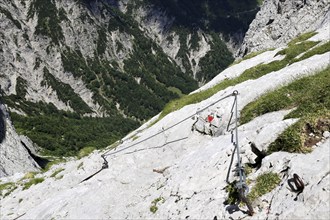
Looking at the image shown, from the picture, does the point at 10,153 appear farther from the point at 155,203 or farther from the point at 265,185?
the point at 265,185

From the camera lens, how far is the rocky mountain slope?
11.3m

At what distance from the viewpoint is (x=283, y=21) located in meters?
72.6

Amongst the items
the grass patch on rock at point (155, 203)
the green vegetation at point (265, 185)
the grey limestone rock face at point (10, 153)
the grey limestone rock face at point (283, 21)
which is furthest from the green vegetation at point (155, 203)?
the grey limestone rock face at point (10, 153)

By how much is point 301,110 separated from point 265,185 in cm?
437

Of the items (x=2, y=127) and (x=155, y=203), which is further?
(x=2, y=127)

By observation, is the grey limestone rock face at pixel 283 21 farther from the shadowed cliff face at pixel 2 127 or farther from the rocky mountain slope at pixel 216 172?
the shadowed cliff face at pixel 2 127

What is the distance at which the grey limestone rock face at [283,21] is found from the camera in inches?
2474

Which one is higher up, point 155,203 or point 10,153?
point 10,153

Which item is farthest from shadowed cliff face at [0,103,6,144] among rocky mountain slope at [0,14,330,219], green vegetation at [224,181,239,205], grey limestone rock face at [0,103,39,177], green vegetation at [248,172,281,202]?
green vegetation at [248,172,281,202]

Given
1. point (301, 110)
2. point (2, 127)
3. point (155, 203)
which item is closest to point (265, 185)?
point (301, 110)

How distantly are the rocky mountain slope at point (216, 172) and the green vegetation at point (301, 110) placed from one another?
0.05m

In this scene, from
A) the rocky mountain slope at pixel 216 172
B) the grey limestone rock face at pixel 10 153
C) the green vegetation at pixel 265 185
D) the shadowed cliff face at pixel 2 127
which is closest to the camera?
the rocky mountain slope at pixel 216 172

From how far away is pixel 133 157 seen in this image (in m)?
24.7

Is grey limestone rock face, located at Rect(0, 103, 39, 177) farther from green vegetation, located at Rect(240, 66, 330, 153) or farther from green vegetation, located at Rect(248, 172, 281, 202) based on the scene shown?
A: green vegetation, located at Rect(248, 172, 281, 202)
